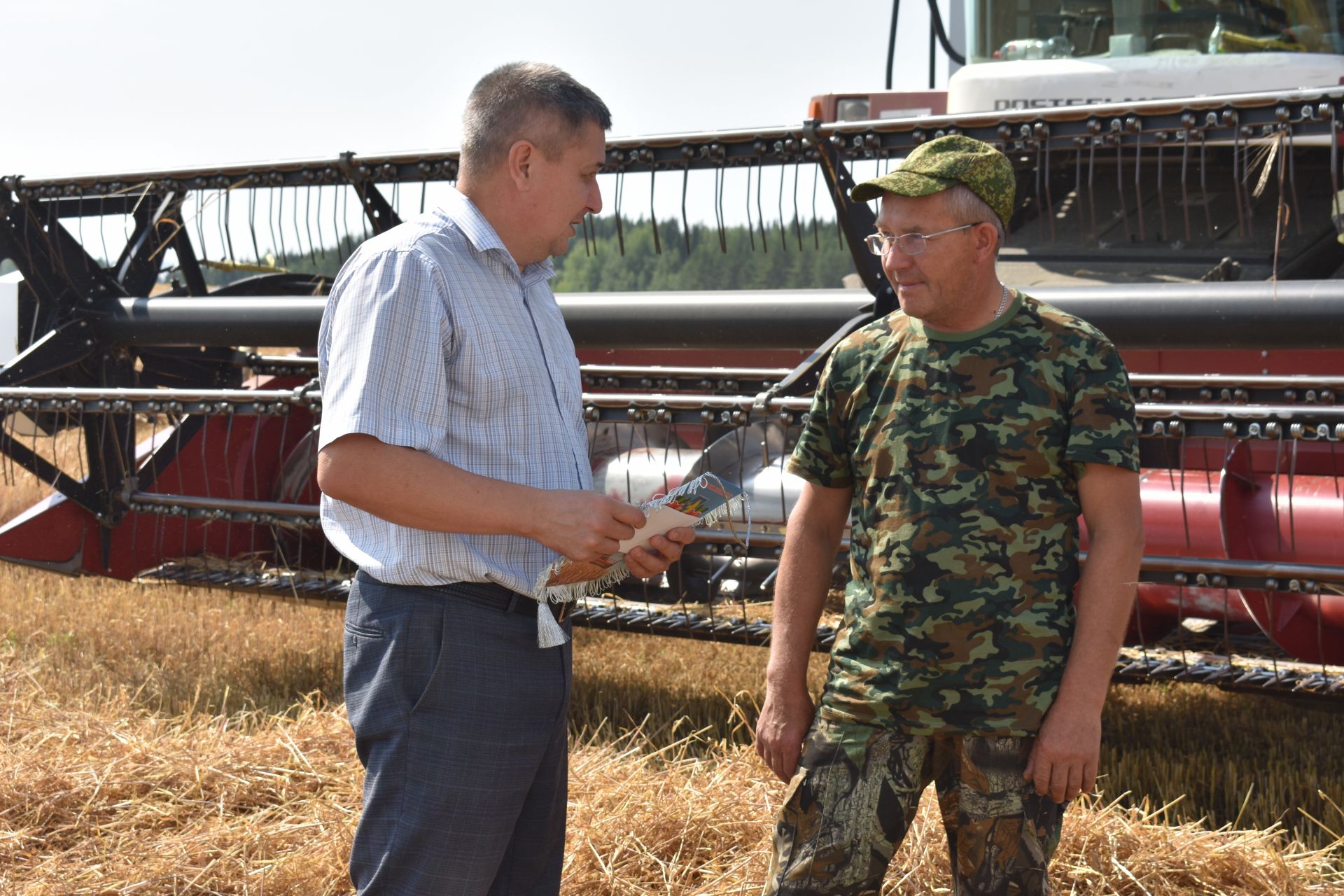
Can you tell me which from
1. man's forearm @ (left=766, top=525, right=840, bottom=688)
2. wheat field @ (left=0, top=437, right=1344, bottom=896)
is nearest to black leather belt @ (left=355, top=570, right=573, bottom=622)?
man's forearm @ (left=766, top=525, right=840, bottom=688)

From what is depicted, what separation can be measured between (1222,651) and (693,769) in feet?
5.69

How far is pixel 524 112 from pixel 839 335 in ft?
7.34

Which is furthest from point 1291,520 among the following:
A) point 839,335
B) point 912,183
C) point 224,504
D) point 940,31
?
point 940,31

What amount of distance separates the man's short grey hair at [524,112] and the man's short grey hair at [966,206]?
53 centimetres

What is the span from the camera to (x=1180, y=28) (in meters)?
5.43

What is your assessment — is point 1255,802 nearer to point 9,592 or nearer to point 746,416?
point 746,416

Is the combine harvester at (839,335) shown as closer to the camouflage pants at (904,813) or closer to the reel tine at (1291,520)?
the reel tine at (1291,520)

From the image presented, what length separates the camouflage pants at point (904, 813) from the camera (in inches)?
78.8

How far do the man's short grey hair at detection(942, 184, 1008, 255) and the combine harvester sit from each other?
143 cm

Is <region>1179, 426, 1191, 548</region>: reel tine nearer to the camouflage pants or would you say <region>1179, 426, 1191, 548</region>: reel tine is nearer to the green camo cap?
the green camo cap

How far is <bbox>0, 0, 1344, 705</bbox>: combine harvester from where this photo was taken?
3717 mm

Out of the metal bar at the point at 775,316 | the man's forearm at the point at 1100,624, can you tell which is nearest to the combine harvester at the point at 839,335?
the metal bar at the point at 775,316

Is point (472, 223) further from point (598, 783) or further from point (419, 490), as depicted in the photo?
point (598, 783)

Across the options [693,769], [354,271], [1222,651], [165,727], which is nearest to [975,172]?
[354,271]
